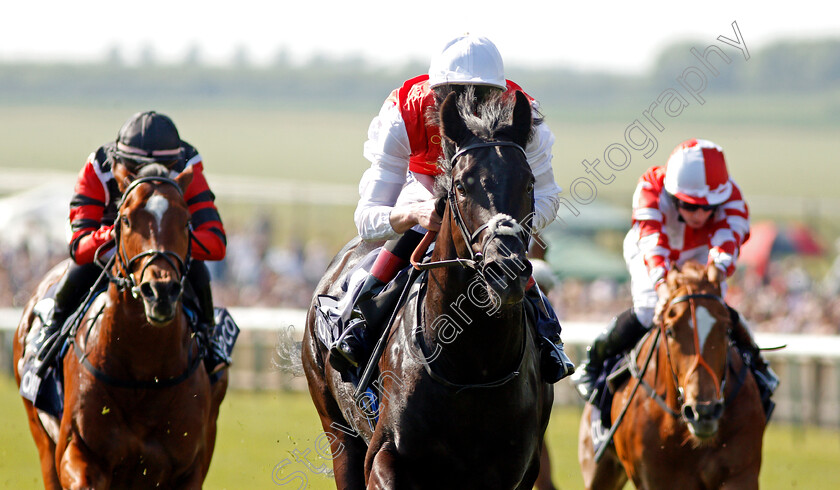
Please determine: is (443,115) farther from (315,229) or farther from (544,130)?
(315,229)

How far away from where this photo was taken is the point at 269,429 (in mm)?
11945

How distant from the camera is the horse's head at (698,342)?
5441mm

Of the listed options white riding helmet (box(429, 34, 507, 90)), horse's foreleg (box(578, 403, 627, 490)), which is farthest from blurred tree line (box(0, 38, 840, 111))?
white riding helmet (box(429, 34, 507, 90))

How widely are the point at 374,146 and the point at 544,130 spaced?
0.74 meters

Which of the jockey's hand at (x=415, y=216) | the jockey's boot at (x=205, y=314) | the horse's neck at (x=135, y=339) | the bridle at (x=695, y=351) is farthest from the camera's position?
the jockey's boot at (x=205, y=314)

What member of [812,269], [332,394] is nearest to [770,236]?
[812,269]

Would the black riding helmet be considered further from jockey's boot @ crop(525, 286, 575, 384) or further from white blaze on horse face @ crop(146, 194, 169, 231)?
jockey's boot @ crop(525, 286, 575, 384)

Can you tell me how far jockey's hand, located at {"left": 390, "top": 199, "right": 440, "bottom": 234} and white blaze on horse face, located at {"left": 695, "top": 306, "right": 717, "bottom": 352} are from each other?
1941 mm

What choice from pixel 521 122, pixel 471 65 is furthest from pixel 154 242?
pixel 521 122

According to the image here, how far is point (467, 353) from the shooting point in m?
4.01

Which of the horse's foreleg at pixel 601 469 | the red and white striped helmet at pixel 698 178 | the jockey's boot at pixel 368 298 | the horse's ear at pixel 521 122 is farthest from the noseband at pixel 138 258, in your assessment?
the horse's foreleg at pixel 601 469

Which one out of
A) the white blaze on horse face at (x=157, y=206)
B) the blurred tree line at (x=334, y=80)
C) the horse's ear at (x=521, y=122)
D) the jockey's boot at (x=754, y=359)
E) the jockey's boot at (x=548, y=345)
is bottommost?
the blurred tree line at (x=334, y=80)

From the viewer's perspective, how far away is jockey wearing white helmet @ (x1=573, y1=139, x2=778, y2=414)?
6.25 metres

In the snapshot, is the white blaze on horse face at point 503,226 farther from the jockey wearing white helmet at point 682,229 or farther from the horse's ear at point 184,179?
the jockey wearing white helmet at point 682,229
